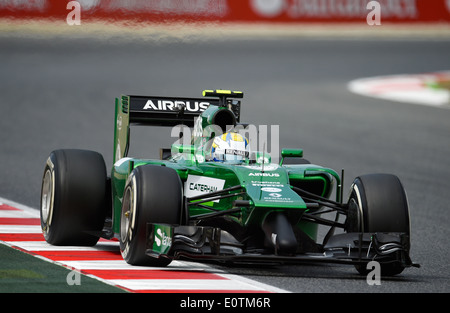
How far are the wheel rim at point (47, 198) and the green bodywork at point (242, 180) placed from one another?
0.54 metres

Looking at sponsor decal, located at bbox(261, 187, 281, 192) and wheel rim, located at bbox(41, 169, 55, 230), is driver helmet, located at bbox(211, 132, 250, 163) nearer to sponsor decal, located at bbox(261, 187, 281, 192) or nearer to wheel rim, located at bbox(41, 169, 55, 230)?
sponsor decal, located at bbox(261, 187, 281, 192)

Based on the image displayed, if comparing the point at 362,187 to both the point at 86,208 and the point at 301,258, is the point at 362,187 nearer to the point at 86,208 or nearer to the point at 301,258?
the point at 301,258

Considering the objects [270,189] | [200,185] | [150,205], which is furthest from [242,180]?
[150,205]

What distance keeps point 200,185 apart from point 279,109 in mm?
14512

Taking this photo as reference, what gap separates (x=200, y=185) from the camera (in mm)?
8719

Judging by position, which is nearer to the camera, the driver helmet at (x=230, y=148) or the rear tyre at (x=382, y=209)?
the rear tyre at (x=382, y=209)

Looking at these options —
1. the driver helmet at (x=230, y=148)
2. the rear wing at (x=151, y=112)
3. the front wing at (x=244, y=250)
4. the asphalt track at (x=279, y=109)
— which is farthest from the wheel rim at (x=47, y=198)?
the asphalt track at (x=279, y=109)

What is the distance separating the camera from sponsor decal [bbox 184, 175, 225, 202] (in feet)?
28.4

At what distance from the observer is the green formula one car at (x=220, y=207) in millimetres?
7887

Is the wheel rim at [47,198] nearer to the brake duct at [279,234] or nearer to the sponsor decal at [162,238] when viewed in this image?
the sponsor decal at [162,238]

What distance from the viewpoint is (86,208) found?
30.1 ft

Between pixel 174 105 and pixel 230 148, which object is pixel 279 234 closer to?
pixel 230 148

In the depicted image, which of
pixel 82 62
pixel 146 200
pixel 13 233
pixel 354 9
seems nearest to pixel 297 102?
pixel 82 62

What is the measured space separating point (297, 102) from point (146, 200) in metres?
16.7
